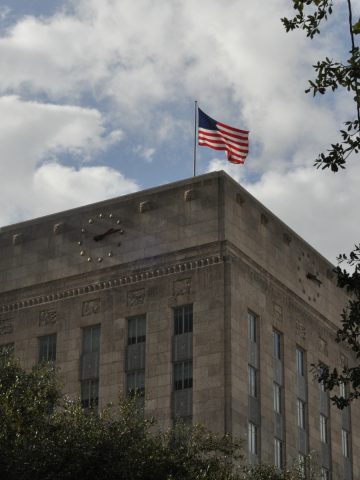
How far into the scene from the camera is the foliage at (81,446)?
36.1 meters

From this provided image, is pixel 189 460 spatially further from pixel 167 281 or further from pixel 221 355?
pixel 167 281

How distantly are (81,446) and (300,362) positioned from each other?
30731 millimetres

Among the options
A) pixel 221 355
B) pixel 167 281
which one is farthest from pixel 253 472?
pixel 167 281

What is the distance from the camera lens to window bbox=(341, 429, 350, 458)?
67.9 meters

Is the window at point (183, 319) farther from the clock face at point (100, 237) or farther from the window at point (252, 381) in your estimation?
the clock face at point (100, 237)

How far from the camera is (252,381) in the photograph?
6006 cm

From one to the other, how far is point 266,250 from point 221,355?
8.86 m

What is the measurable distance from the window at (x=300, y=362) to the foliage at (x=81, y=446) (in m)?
24.6

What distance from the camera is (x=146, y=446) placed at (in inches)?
1478

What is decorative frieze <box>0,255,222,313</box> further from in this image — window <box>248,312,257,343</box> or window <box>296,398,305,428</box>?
window <box>296,398,305,428</box>

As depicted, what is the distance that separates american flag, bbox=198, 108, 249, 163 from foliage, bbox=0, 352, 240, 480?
23.5 m

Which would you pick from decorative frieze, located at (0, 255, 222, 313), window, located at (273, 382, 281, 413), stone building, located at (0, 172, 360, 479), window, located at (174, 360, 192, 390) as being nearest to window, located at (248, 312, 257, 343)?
stone building, located at (0, 172, 360, 479)

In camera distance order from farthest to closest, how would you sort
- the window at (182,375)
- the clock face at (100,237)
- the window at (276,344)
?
1. the clock face at (100,237)
2. the window at (276,344)
3. the window at (182,375)

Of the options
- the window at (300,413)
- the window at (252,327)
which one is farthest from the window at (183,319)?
the window at (300,413)
